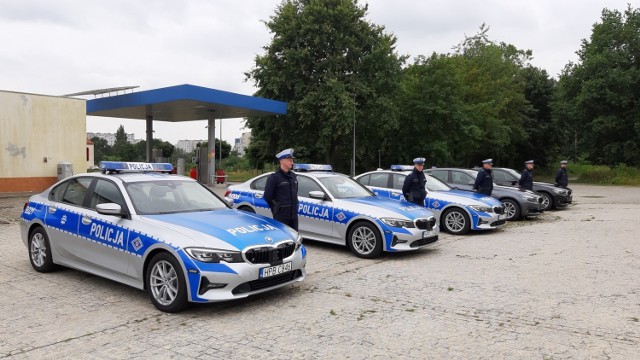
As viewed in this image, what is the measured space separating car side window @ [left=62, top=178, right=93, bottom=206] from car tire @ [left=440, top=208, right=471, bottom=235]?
25.9ft

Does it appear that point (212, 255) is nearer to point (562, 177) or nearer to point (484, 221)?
point (484, 221)

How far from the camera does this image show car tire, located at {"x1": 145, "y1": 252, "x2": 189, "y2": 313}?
5.15m

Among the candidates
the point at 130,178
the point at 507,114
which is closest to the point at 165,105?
the point at 130,178

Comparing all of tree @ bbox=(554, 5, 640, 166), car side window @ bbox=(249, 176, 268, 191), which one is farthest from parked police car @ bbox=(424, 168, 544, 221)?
tree @ bbox=(554, 5, 640, 166)

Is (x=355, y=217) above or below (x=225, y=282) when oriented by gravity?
above

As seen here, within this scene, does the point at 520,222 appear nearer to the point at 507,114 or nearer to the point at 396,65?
the point at 396,65

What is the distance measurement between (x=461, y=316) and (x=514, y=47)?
56.4 m

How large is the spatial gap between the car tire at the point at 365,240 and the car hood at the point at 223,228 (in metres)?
2.45

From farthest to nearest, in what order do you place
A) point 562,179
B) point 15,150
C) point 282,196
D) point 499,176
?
point 15,150, point 562,179, point 499,176, point 282,196

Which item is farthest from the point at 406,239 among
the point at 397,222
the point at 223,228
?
the point at 223,228

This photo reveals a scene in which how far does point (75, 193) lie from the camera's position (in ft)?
21.9

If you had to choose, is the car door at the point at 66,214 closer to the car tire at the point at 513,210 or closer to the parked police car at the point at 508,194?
the parked police car at the point at 508,194

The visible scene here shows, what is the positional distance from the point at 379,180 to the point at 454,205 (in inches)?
80.0

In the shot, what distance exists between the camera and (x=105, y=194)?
629 cm
